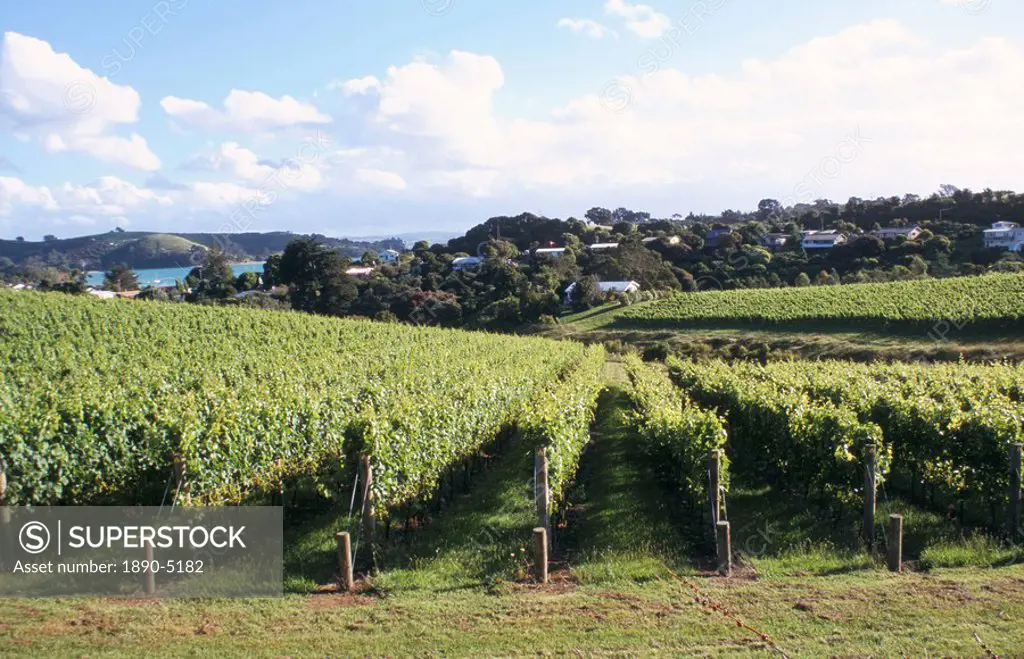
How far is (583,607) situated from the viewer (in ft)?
21.2

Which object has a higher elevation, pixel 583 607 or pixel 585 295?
pixel 585 295

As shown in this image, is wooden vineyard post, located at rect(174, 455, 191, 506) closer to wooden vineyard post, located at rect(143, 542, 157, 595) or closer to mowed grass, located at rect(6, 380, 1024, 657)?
wooden vineyard post, located at rect(143, 542, 157, 595)

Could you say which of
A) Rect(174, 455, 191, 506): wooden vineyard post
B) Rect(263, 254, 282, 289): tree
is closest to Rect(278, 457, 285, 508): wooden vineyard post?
Rect(174, 455, 191, 506): wooden vineyard post

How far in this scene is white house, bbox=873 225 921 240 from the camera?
75.9m

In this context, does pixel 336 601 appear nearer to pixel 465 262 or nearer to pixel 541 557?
pixel 541 557

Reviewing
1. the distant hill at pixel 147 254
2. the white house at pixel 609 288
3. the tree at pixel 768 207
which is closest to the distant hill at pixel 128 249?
the distant hill at pixel 147 254

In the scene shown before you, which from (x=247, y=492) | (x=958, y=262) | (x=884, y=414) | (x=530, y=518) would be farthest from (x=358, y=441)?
(x=958, y=262)

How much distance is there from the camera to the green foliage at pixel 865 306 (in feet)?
130

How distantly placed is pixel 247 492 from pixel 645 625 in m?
5.79

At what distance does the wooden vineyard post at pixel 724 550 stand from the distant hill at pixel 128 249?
8905 cm

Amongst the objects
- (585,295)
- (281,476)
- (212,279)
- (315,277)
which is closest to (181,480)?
(281,476)

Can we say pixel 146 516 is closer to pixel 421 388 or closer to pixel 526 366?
pixel 421 388

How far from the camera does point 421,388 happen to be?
14.4m

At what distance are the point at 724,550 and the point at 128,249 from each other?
397 ft
